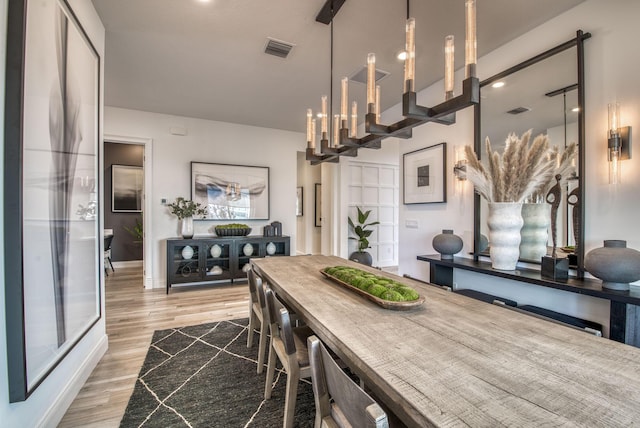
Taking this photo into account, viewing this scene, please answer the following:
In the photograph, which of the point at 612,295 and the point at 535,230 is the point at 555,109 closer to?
the point at 535,230

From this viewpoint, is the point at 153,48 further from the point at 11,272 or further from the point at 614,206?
the point at 614,206

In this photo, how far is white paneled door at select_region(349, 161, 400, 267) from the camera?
5.79 meters

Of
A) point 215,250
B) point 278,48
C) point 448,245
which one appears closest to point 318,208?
point 215,250

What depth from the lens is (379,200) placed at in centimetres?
609

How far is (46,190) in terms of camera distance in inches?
57.3

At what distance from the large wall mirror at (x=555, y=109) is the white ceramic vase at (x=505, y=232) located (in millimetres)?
305

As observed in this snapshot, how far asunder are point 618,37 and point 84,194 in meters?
3.83

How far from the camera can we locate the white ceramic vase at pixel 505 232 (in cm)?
218

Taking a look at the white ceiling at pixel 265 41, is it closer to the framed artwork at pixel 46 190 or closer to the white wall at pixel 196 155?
the white wall at pixel 196 155

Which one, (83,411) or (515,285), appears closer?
(83,411)

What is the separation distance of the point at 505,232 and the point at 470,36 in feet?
4.97

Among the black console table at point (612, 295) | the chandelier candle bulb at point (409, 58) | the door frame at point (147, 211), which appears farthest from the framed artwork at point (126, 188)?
the black console table at point (612, 295)

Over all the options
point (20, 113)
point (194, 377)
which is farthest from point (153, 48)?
point (194, 377)

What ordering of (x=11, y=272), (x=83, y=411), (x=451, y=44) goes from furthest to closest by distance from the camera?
(x=83, y=411) → (x=451, y=44) → (x=11, y=272)
